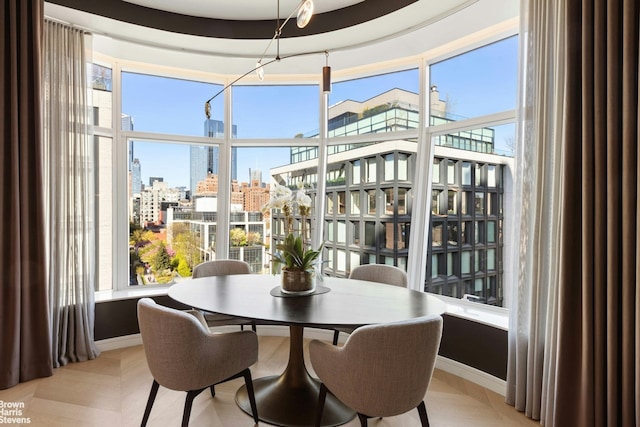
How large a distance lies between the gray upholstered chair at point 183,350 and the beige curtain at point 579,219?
1.84 metres

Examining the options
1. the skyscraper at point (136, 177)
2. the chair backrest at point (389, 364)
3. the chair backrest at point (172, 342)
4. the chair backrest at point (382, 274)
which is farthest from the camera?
the skyscraper at point (136, 177)

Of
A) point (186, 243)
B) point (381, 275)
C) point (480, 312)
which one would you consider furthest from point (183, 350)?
→ point (186, 243)

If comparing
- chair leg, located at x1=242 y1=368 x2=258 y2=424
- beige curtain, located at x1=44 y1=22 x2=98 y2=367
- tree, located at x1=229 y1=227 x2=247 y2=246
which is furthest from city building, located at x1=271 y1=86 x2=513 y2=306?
chair leg, located at x1=242 y1=368 x2=258 y2=424

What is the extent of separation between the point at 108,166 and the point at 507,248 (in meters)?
3.75

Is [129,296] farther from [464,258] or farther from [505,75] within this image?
[505,75]

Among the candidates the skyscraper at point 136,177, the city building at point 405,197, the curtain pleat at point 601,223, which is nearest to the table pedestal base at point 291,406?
the curtain pleat at point 601,223

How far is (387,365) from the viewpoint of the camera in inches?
67.7

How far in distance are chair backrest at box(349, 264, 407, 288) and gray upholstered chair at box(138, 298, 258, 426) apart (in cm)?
141

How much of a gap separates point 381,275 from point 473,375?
A: 3.35ft

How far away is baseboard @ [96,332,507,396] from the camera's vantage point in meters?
2.86

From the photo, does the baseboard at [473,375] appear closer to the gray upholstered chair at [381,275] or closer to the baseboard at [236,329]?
the gray upholstered chair at [381,275]

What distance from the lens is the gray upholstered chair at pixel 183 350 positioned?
6.24ft

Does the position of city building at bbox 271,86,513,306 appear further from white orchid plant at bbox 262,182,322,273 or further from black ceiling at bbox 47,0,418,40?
white orchid plant at bbox 262,182,322,273

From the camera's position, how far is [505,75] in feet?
10.3
